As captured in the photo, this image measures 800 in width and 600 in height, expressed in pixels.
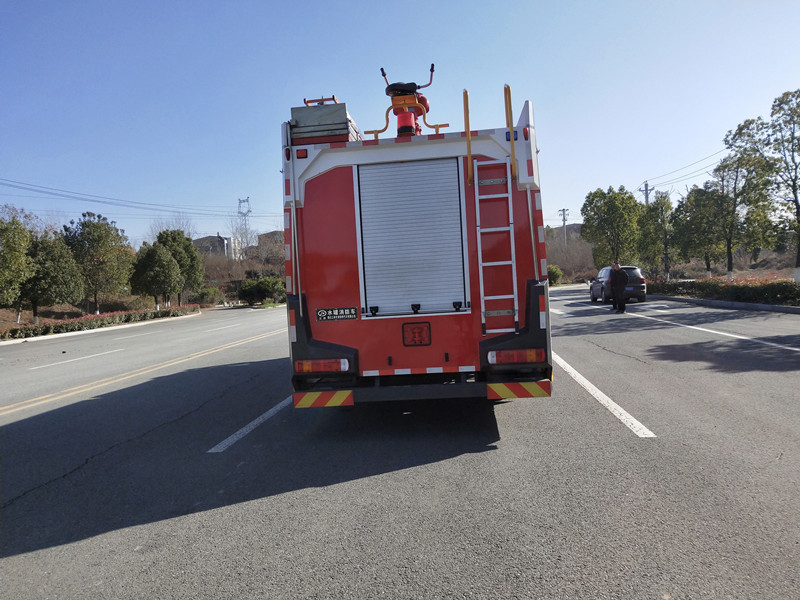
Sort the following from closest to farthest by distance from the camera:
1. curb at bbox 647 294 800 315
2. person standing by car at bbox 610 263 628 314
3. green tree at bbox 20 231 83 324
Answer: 1. curb at bbox 647 294 800 315
2. person standing by car at bbox 610 263 628 314
3. green tree at bbox 20 231 83 324

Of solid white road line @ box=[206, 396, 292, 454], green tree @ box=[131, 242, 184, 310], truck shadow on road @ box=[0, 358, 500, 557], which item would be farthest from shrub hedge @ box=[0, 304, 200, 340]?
solid white road line @ box=[206, 396, 292, 454]

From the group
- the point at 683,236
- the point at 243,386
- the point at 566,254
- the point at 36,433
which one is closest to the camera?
the point at 36,433

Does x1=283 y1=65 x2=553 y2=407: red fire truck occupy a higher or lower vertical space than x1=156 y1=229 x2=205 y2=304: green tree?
lower

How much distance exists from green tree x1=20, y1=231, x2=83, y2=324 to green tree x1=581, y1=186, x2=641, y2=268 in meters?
30.6

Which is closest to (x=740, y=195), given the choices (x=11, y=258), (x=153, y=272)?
(x=11, y=258)

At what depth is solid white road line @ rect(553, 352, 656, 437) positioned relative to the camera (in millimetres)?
5441

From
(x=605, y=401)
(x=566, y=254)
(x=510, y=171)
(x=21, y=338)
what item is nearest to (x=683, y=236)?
(x=605, y=401)

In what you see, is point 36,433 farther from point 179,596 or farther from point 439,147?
point 439,147

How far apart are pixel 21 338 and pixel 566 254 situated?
61072 mm

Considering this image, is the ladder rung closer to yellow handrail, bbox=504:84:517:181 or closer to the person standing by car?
yellow handrail, bbox=504:84:517:181

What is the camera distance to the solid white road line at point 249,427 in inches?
221

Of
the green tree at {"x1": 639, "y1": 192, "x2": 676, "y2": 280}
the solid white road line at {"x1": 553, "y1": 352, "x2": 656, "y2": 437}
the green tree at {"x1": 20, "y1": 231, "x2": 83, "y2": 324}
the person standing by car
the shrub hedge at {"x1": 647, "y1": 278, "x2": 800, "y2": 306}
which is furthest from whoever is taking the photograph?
the green tree at {"x1": 639, "y1": 192, "x2": 676, "y2": 280}

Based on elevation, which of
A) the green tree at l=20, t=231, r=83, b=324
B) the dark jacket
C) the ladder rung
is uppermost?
the green tree at l=20, t=231, r=83, b=324

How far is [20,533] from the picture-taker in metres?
3.86
